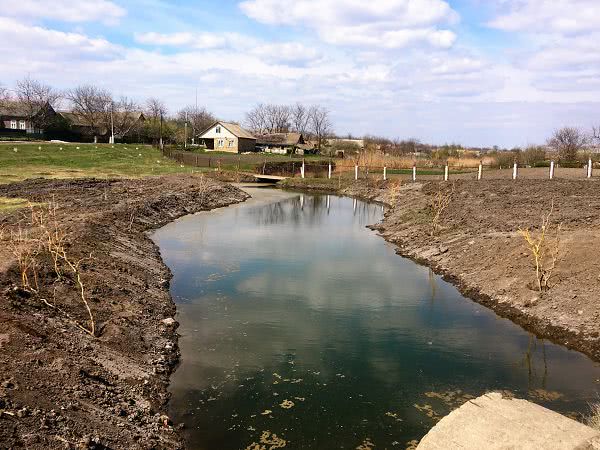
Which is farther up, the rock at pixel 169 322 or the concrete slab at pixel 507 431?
the concrete slab at pixel 507 431

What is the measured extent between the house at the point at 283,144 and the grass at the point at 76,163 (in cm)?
3970

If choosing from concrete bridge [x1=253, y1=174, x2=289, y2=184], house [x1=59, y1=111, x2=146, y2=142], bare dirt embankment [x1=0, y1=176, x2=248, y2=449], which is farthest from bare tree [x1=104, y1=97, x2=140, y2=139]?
bare dirt embankment [x1=0, y1=176, x2=248, y2=449]

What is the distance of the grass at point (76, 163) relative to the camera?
1674 inches

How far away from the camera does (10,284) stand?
37.1ft

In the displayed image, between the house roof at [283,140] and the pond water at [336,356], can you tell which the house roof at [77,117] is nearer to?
the house roof at [283,140]

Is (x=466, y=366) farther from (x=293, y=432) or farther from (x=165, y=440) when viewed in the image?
(x=165, y=440)

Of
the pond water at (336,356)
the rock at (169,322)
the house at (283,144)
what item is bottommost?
the pond water at (336,356)

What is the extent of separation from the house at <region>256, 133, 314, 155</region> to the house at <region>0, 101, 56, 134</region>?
39.6m

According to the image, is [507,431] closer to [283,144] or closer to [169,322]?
[169,322]

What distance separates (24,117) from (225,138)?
3371 cm

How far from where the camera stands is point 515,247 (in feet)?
57.9

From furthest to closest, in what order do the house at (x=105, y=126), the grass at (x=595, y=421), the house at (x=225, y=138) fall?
the house at (x=225, y=138), the house at (x=105, y=126), the grass at (x=595, y=421)

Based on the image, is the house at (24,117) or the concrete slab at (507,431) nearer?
the concrete slab at (507,431)

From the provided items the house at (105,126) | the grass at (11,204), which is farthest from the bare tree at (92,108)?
the grass at (11,204)
